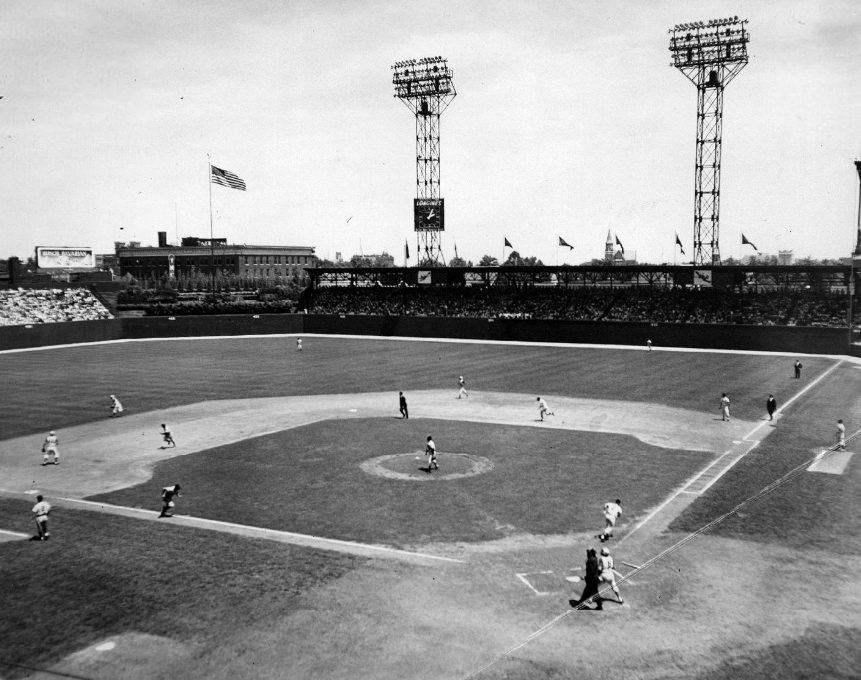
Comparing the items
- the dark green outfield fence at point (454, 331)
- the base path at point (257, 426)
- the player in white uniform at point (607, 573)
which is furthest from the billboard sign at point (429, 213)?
the player in white uniform at point (607, 573)

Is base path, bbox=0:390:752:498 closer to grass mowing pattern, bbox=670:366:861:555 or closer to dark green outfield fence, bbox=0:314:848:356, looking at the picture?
grass mowing pattern, bbox=670:366:861:555

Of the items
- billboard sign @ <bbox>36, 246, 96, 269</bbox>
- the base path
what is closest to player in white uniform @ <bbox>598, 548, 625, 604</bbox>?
the base path

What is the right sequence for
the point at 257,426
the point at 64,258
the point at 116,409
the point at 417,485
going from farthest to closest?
1. the point at 64,258
2. the point at 116,409
3. the point at 257,426
4. the point at 417,485

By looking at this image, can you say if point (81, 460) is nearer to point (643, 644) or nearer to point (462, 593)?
point (462, 593)

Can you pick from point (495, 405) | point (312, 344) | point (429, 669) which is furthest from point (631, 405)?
point (312, 344)

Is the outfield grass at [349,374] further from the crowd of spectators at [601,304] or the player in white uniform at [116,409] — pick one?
the crowd of spectators at [601,304]

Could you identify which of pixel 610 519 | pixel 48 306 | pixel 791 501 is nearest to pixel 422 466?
pixel 610 519

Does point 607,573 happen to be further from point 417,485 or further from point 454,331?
point 454,331
